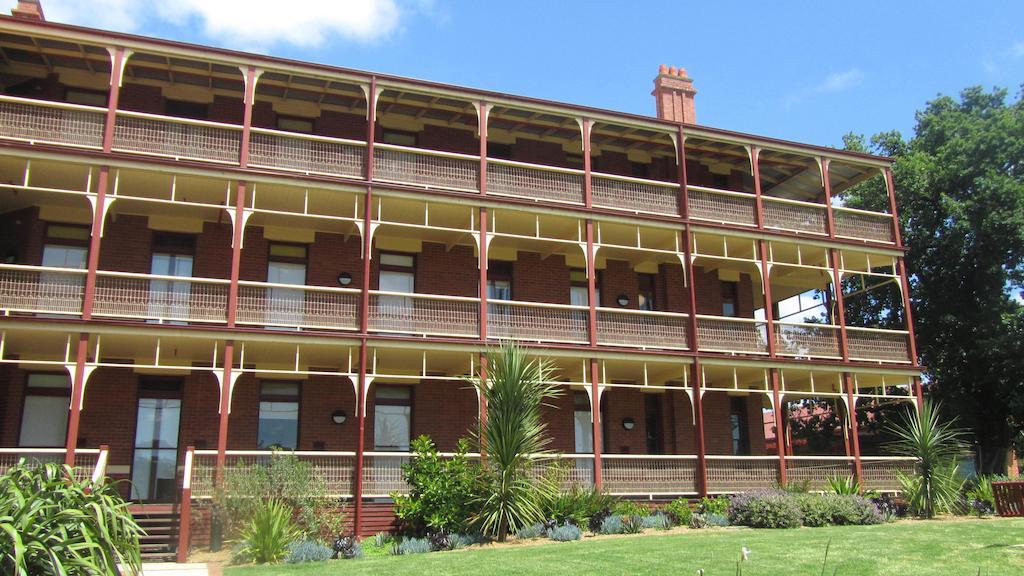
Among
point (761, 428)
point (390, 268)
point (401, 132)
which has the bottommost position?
point (761, 428)

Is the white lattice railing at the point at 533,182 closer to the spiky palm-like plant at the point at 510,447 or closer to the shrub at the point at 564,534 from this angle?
the spiky palm-like plant at the point at 510,447

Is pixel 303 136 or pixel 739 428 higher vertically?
pixel 303 136

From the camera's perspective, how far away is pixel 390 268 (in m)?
22.2

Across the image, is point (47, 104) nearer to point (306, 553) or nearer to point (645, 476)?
point (306, 553)

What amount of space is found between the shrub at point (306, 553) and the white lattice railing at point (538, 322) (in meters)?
7.13

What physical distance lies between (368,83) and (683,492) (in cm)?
1211

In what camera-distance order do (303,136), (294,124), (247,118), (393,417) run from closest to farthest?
(247,118) → (303,136) → (393,417) → (294,124)

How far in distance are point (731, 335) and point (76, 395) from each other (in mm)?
15296

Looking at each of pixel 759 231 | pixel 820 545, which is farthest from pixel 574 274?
pixel 820 545

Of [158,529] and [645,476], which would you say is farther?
[645,476]

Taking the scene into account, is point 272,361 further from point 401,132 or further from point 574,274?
point 574,274

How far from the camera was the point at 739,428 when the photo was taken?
2534 centimetres

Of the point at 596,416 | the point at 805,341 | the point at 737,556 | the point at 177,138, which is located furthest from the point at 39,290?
the point at 805,341

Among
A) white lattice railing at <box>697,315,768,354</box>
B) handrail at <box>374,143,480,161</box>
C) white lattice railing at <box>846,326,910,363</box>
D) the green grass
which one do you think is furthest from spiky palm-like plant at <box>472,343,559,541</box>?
white lattice railing at <box>846,326,910,363</box>
